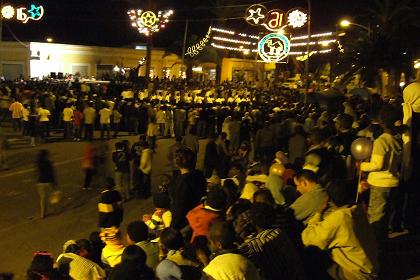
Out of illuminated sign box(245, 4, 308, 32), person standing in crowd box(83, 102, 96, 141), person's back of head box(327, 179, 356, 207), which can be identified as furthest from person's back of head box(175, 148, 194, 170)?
illuminated sign box(245, 4, 308, 32)

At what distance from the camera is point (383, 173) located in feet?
22.0

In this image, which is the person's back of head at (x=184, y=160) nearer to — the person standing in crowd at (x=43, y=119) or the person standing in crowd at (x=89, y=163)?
the person standing in crowd at (x=89, y=163)

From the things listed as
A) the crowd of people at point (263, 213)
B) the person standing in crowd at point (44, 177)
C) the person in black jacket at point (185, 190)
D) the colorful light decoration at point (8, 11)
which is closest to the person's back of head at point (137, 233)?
the crowd of people at point (263, 213)

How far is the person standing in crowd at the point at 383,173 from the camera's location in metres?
6.61

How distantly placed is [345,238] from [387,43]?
690 inches

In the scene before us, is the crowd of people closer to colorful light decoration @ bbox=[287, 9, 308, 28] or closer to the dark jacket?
the dark jacket

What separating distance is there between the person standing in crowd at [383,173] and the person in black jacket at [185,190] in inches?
86.8

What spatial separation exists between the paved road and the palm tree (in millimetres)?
10185

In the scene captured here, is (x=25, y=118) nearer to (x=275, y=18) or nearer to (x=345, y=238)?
(x=275, y=18)

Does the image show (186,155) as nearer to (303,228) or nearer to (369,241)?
(303,228)

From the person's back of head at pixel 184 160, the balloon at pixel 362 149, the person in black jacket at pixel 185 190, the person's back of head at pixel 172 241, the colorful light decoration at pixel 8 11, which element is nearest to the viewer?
the person's back of head at pixel 172 241

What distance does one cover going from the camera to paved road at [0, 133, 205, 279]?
26.9 ft

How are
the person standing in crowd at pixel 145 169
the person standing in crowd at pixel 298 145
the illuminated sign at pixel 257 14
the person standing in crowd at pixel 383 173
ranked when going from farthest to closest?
the illuminated sign at pixel 257 14 < the person standing in crowd at pixel 145 169 < the person standing in crowd at pixel 298 145 < the person standing in crowd at pixel 383 173

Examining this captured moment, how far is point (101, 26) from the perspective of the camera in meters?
49.9
